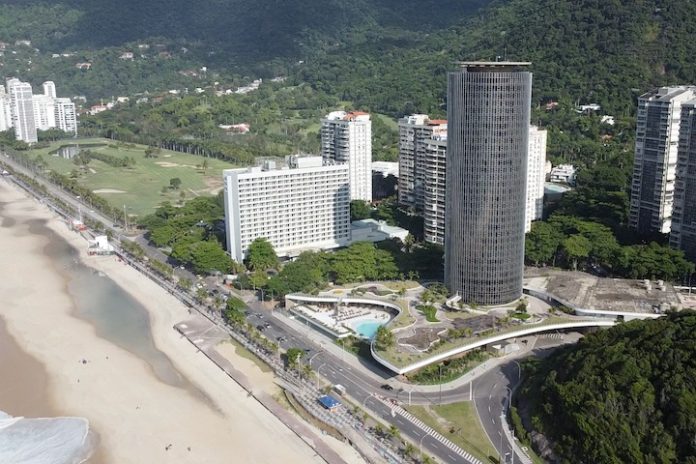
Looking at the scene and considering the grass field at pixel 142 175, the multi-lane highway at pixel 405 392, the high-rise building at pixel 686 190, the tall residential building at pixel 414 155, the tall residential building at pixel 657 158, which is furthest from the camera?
the grass field at pixel 142 175

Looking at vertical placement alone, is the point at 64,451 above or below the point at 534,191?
below

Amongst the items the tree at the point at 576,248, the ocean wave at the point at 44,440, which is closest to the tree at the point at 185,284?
the ocean wave at the point at 44,440

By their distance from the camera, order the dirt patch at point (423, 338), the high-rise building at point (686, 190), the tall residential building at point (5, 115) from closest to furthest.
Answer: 1. the dirt patch at point (423, 338)
2. the high-rise building at point (686, 190)
3. the tall residential building at point (5, 115)

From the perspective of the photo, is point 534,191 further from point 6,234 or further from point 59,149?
point 59,149

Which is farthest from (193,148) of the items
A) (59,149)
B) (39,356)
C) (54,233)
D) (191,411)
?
(191,411)

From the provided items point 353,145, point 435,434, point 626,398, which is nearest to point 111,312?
point 435,434

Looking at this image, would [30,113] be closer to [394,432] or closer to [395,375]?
[395,375]

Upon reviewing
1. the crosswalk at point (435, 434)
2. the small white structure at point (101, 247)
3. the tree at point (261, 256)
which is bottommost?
the crosswalk at point (435, 434)

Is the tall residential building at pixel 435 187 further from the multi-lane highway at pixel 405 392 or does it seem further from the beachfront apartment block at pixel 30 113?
the beachfront apartment block at pixel 30 113
